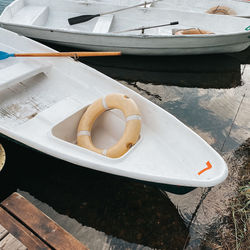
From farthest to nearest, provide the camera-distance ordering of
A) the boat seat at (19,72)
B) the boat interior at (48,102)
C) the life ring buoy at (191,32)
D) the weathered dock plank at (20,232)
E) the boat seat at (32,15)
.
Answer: the boat seat at (32,15)
the life ring buoy at (191,32)
the boat seat at (19,72)
the boat interior at (48,102)
the weathered dock plank at (20,232)

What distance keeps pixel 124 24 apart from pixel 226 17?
3187 millimetres

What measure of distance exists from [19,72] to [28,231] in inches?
131

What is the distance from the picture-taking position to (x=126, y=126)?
3.66 m

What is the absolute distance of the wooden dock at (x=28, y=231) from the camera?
246 centimetres

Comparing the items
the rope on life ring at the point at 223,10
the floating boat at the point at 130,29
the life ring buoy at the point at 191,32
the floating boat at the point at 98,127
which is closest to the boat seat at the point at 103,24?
the floating boat at the point at 130,29

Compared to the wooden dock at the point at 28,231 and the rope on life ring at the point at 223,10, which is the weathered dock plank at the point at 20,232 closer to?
the wooden dock at the point at 28,231

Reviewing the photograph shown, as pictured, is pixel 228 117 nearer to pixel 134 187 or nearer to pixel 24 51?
pixel 134 187

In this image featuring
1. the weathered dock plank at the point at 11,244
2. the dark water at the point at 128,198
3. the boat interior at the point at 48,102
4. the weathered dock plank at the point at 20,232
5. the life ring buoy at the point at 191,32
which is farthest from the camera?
the life ring buoy at the point at 191,32

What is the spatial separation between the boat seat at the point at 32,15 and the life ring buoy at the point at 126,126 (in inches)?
194

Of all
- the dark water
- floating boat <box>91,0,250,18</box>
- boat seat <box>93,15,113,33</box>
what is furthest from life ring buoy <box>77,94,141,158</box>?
floating boat <box>91,0,250,18</box>

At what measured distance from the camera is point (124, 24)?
313 inches

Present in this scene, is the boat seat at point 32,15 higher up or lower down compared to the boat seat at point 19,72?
higher up

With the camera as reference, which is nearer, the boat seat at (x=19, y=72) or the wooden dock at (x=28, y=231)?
the wooden dock at (x=28, y=231)

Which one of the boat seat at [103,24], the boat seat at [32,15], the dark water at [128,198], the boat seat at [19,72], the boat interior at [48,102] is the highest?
the boat seat at [32,15]
